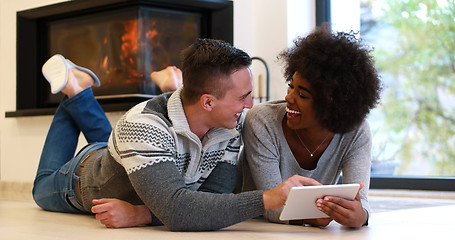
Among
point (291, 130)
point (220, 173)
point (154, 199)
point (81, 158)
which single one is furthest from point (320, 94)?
point (81, 158)

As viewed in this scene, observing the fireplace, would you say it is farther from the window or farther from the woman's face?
the woman's face

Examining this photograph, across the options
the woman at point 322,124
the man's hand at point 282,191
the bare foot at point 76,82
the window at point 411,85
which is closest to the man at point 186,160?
the man's hand at point 282,191

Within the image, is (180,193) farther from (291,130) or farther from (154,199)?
(291,130)

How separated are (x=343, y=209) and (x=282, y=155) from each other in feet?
1.15

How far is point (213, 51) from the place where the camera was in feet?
5.99

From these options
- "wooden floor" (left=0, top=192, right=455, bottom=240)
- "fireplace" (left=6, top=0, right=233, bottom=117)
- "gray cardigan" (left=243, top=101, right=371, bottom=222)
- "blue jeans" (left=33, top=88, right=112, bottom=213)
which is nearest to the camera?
"wooden floor" (left=0, top=192, right=455, bottom=240)

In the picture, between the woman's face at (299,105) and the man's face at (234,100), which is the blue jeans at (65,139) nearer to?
the man's face at (234,100)

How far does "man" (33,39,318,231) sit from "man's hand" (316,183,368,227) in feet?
0.32

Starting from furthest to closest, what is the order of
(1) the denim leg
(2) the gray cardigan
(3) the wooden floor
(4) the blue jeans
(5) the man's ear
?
(1) the denim leg → (4) the blue jeans → (2) the gray cardigan → (5) the man's ear → (3) the wooden floor

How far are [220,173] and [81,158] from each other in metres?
0.62

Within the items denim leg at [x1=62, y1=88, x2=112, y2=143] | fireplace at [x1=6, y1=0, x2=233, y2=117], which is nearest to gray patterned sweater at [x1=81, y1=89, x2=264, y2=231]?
denim leg at [x1=62, y1=88, x2=112, y2=143]

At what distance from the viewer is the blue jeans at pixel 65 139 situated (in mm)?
2473

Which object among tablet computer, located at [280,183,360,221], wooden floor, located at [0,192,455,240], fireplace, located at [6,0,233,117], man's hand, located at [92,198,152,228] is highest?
fireplace, located at [6,0,233,117]

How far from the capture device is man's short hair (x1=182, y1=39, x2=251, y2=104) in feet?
5.98
